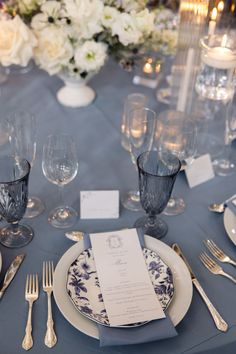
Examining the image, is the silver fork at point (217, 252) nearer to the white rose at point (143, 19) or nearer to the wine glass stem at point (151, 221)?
the wine glass stem at point (151, 221)

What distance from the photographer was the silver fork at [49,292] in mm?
801

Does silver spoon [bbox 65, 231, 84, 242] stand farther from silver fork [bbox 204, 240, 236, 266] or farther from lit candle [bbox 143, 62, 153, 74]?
lit candle [bbox 143, 62, 153, 74]

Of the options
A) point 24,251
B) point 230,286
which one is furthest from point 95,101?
point 230,286

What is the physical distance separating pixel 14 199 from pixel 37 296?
210 millimetres

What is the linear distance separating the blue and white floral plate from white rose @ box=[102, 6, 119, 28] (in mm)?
696

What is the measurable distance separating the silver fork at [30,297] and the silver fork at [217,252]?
411mm

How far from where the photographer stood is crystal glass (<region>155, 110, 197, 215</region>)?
1.13 meters

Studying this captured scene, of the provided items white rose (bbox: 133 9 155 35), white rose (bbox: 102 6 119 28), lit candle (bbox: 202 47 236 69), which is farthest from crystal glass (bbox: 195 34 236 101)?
white rose (bbox: 102 6 119 28)

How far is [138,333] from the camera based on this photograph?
0.79 meters

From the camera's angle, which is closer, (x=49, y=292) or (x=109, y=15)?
(x=49, y=292)

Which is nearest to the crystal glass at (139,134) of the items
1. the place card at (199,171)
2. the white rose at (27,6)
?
the place card at (199,171)

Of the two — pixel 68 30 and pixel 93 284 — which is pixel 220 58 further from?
pixel 93 284

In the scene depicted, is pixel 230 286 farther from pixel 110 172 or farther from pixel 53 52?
pixel 53 52

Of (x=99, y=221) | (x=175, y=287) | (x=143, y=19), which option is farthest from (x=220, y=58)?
(x=175, y=287)
